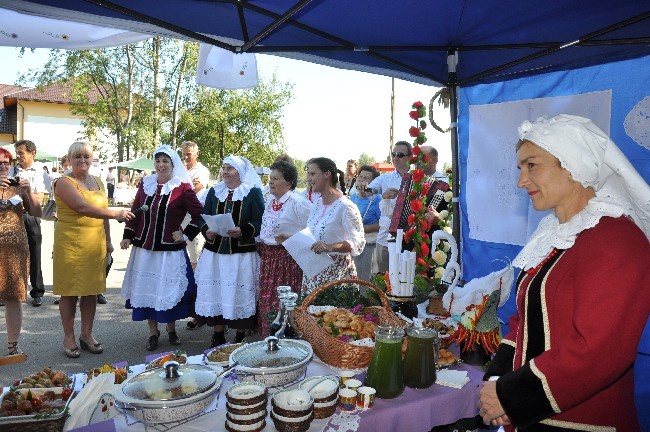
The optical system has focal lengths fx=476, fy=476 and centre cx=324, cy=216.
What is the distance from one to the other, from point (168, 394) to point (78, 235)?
3208 mm

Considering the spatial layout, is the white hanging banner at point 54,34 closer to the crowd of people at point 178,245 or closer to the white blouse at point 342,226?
the crowd of people at point 178,245

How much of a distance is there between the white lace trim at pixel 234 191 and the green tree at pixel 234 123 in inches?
846

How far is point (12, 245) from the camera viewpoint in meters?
4.18

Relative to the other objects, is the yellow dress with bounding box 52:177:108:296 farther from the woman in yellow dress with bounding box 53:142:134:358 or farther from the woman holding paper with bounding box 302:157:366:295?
the woman holding paper with bounding box 302:157:366:295

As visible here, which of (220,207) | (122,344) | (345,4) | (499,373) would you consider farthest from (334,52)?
(122,344)

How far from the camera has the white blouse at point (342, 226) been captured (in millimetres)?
3920

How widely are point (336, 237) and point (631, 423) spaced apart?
104 inches

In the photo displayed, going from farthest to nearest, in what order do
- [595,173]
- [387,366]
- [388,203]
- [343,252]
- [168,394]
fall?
1. [388,203]
2. [343,252]
3. [387,366]
4. [168,394]
5. [595,173]

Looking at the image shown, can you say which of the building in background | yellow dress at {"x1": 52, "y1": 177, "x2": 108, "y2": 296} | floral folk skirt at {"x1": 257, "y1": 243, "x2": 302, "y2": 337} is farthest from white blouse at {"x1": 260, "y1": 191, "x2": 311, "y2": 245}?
the building in background

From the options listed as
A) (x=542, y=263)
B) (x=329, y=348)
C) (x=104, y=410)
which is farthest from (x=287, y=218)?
(x=542, y=263)

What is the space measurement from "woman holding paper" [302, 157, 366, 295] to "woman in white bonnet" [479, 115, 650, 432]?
2.26m

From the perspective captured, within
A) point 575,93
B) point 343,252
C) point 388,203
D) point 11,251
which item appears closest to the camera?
point 575,93

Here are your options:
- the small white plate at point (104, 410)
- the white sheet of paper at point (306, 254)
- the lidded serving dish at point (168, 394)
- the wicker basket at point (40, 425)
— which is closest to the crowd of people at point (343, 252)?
the white sheet of paper at point (306, 254)

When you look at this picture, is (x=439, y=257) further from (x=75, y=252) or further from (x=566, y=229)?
(x=75, y=252)
